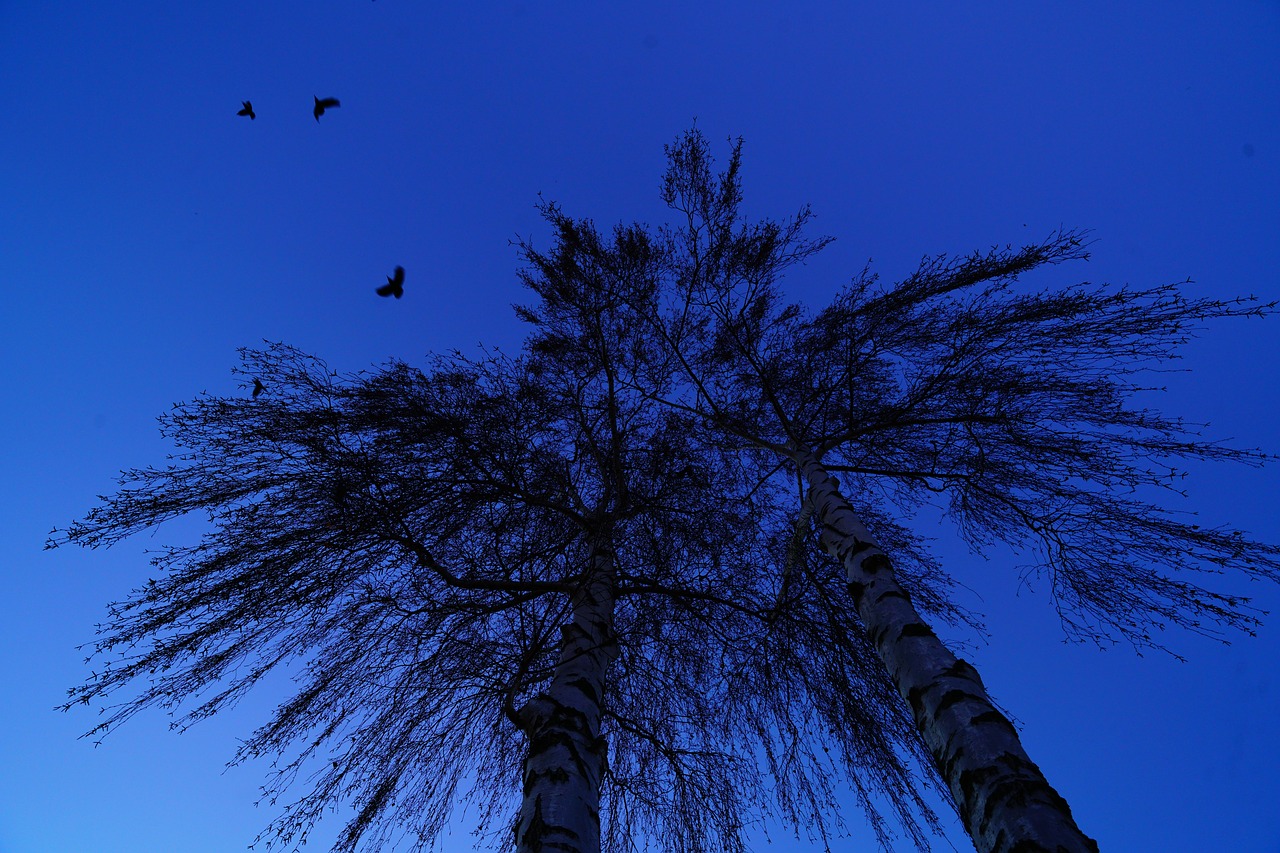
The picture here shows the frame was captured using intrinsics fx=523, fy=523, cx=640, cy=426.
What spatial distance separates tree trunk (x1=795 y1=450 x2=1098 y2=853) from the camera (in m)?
1.64

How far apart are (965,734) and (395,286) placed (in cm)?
480

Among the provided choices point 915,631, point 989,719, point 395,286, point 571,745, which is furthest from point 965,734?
point 395,286

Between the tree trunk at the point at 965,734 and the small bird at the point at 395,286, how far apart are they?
4.12 meters

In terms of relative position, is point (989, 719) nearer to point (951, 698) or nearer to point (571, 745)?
point (951, 698)

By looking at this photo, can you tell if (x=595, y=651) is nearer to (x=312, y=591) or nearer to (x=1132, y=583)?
(x=312, y=591)

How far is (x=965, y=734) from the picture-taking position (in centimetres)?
196

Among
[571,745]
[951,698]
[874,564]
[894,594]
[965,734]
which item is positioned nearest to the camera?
[965,734]

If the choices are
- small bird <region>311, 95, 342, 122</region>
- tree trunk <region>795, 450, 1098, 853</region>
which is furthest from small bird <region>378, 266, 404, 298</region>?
tree trunk <region>795, 450, 1098, 853</region>

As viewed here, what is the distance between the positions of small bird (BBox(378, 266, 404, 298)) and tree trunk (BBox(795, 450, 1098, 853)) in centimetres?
412

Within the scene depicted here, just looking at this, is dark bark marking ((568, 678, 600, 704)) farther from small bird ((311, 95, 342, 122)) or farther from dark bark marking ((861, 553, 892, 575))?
small bird ((311, 95, 342, 122))

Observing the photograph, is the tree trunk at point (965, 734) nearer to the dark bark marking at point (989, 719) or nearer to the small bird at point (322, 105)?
the dark bark marking at point (989, 719)

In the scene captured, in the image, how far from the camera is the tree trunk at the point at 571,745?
205 centimetres

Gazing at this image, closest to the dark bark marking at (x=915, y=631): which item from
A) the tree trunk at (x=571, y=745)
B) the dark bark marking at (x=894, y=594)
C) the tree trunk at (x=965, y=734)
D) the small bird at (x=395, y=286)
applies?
the tree trunk at (x=965, y=734)

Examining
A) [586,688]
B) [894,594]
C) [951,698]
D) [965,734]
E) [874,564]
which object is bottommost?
[965,734]
